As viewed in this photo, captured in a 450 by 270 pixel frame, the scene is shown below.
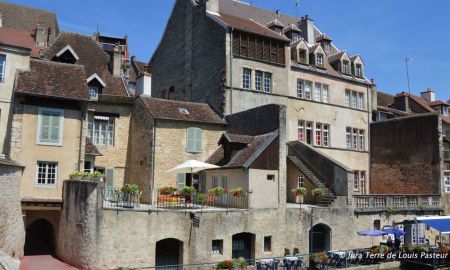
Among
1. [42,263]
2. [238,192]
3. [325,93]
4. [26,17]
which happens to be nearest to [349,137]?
[325,93]

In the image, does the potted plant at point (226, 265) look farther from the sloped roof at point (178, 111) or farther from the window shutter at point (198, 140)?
the sloped roof at point (178, 111)

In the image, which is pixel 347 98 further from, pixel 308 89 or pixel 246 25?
pixel 246 25

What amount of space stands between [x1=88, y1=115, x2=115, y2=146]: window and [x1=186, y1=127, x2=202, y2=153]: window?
4.77 metres

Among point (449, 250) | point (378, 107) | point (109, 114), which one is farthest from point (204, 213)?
point (378, 107)

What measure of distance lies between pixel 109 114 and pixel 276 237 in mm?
12619

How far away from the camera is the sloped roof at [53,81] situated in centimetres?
2188

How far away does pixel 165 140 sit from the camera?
27.1 meters

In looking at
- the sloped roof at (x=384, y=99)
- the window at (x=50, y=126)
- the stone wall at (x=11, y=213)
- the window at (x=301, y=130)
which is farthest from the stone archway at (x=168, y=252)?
the sloped roof at (x=384, y=99)

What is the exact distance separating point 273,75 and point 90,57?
12905 mm

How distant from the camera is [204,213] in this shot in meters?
21.1

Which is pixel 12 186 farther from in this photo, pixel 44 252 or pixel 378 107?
pixel 378 107

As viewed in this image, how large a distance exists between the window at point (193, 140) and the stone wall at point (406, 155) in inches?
670

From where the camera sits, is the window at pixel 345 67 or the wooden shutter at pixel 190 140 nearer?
the wooden shutter at pixel 190 140

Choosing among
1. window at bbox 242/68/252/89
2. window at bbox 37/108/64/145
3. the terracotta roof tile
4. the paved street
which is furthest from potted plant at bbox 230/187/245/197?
the terracotta roof tile
